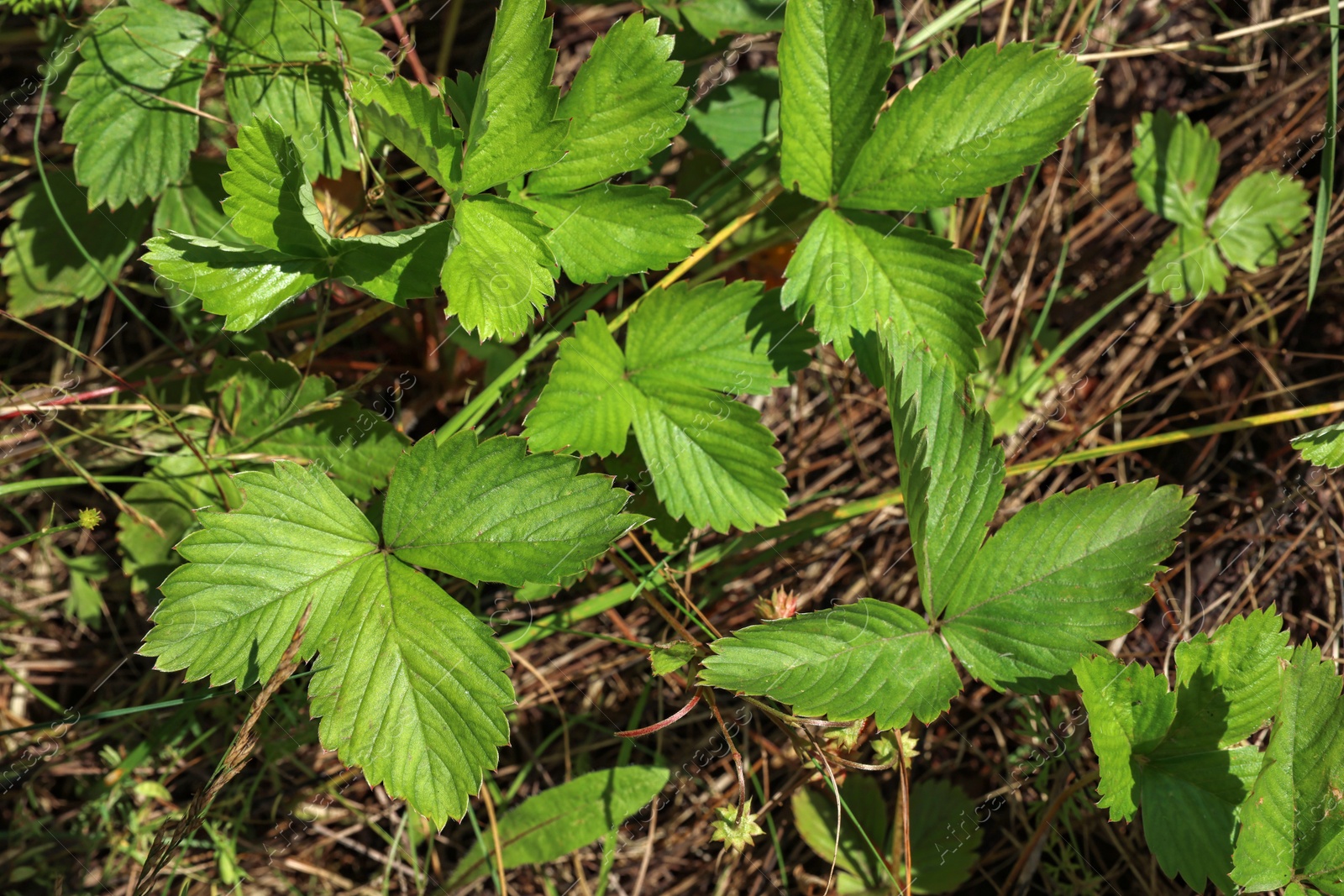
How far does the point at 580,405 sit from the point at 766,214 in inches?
29.5

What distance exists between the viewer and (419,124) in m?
1.88

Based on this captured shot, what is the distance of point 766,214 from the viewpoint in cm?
239

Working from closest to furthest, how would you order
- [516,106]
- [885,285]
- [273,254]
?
[516,106] < [273,254] < [885,285]

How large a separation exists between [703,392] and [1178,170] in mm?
1573

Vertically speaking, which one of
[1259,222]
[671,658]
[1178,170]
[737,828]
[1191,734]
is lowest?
[737,828]

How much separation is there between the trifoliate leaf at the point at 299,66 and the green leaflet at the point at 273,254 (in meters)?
0.29

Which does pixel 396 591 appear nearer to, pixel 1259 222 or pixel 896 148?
pixel 896 148

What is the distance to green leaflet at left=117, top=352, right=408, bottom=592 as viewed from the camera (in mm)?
2195

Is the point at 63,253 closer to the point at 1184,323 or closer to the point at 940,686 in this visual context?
the point at 940,686

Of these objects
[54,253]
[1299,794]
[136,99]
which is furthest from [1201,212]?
[54,253]

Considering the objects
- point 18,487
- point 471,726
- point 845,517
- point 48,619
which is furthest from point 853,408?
point 48,619

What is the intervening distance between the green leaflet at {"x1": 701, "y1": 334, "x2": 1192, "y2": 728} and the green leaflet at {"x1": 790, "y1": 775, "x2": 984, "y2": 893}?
0.60 metres

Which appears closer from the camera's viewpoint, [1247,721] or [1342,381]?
[1247,721]

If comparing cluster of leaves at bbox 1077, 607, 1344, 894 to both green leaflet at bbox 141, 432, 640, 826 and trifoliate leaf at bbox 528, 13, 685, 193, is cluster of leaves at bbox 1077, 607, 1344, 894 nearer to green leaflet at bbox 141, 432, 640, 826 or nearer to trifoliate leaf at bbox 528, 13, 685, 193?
green leaflet at bbox 141, 432, 640, 826
